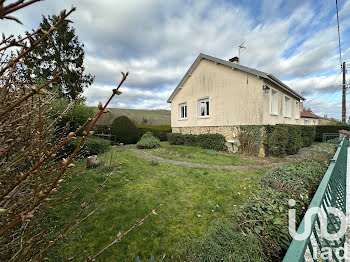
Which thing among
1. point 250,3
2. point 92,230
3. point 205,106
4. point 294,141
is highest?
point 250,3

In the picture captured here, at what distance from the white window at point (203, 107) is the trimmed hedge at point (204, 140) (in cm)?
190

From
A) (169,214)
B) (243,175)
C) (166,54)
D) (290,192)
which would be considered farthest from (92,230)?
(166,54)

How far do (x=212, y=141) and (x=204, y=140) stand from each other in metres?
0.65

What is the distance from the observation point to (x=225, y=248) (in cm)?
198

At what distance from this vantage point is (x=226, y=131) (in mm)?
10047

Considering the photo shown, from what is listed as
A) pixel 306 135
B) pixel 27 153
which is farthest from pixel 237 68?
pixel 27 153

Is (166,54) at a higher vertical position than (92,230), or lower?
higher

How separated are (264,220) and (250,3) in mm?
8354

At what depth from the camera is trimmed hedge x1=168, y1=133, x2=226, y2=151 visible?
9961mm

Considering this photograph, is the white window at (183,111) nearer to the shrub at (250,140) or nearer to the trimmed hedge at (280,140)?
the shrub at (250,140)

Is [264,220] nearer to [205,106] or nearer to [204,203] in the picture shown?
[204,203]

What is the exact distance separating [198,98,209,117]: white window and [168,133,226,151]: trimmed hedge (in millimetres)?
1900

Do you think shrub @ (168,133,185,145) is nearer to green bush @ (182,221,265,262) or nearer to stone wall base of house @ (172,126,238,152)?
stone wall base of house @ (172,126,238,152)

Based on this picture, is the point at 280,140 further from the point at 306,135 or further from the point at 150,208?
the point at 150,208
